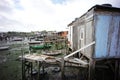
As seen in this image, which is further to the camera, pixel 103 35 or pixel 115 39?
pixel 115 39

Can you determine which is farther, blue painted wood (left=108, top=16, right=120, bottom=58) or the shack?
blue painted wood (left=108, top=16, right=120, bottom=58)

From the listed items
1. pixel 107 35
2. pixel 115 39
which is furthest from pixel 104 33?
pixel 115 39

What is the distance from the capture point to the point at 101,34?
736 centimetres

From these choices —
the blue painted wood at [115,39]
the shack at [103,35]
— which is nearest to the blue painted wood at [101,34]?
the shack at [103,35]

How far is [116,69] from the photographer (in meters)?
8.24

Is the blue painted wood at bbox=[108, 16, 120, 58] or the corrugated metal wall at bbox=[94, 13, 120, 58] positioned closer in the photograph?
the corrugated metal wall at bbox=[94, 13, 120, 58]

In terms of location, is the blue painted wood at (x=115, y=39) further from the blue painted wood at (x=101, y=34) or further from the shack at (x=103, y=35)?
the blue painted wood at (x=101, y=34)

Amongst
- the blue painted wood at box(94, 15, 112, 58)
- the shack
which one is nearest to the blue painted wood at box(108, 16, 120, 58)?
the shack

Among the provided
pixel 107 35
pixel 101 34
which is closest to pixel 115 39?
pixel 107 35

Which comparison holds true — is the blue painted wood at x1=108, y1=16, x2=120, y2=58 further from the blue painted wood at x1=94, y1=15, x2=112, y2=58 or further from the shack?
the blue painted wood at x1=94, y1=15, x2=112, y2=58

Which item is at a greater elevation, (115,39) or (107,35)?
(107,35)

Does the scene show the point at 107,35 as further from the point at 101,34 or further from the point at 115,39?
the point at 115,39

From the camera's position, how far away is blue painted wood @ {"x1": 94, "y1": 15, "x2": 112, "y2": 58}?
7.26m

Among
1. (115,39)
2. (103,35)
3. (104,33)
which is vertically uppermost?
(104,33)
